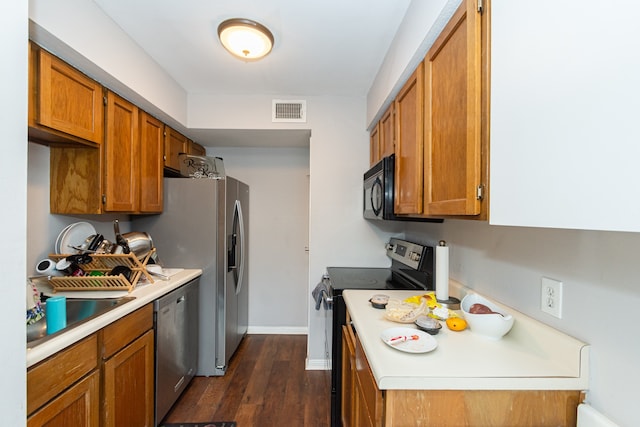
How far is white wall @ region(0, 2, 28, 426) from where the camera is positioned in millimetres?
755

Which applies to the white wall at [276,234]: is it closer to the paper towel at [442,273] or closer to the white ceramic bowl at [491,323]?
the paper towel at [442,273]

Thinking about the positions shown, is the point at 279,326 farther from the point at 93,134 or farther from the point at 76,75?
the point at 76,75

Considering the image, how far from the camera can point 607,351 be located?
0.80m

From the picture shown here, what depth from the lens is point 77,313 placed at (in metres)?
1.45

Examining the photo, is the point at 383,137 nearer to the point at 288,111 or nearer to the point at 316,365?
the point at 288,111

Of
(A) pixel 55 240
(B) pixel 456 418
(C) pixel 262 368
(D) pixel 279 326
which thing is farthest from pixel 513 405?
(D) pixel 279 326

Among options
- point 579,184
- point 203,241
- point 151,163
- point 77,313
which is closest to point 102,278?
point 77,313

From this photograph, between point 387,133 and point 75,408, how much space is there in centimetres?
219

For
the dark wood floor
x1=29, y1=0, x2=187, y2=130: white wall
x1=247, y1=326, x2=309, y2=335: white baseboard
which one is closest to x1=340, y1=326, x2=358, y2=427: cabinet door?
the dark wood floor

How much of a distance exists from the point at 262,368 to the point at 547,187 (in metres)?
2.60

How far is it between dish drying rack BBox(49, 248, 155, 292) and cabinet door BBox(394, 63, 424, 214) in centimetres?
170

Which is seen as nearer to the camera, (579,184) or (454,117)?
(579,184)

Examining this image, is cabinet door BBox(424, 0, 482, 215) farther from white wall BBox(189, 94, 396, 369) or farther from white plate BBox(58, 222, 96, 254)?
white plate BBox(58, 222, 96, 254)

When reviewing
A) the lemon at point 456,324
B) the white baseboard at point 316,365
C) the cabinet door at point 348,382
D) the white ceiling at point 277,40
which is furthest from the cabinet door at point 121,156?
the lemon at point 456,324
